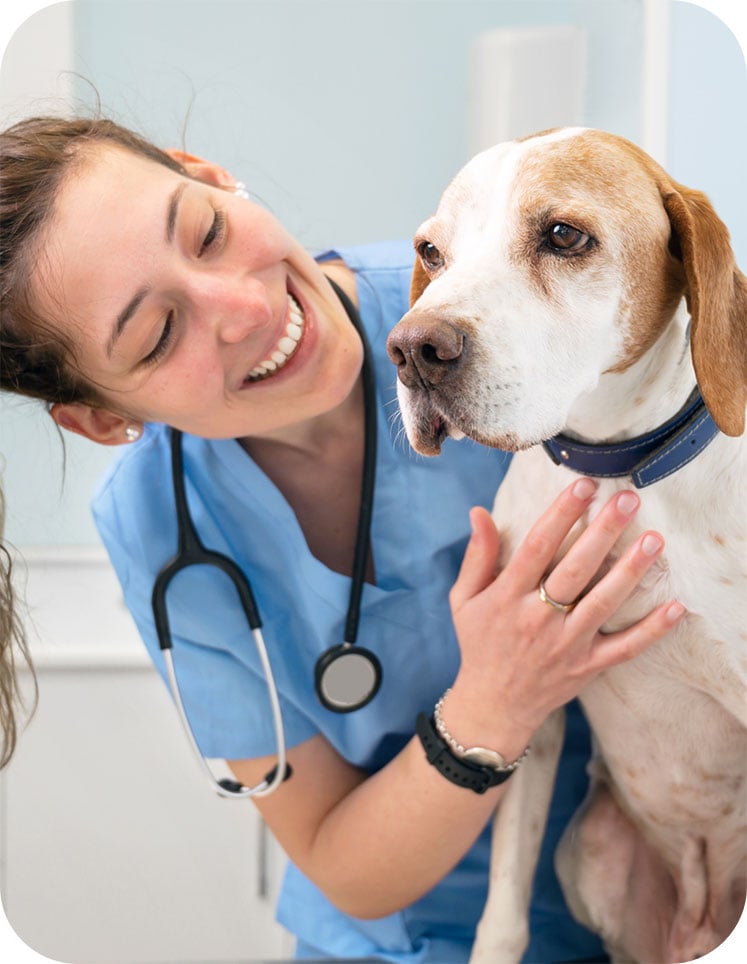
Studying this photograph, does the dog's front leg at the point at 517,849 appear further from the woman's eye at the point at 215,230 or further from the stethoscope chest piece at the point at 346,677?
the woman's eye at the point at 215,230

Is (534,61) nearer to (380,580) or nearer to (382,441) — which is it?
(382,441)

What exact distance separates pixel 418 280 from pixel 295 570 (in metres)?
0.38

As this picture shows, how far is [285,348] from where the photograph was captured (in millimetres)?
995

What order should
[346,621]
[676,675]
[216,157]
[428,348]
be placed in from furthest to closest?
1. [216,157]
2. [346,621]
3. [676,675]
4. [428,348]

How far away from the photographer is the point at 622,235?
794 millimetres

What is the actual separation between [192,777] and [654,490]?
2.82ft

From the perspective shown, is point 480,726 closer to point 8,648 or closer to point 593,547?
point 593,547

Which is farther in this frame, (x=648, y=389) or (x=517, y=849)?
(x=517, y=849)

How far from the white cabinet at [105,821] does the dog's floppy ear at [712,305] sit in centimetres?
84

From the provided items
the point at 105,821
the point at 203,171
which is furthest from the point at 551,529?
the point at 105,821

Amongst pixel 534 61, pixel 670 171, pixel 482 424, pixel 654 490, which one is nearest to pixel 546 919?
pixel 654 490

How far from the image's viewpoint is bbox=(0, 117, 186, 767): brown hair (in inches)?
36.6

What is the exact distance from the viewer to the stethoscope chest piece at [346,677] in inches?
→ 42.4

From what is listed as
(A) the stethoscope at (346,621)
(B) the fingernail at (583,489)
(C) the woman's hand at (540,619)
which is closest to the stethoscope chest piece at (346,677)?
(A) the stethoscope at (346,621)
